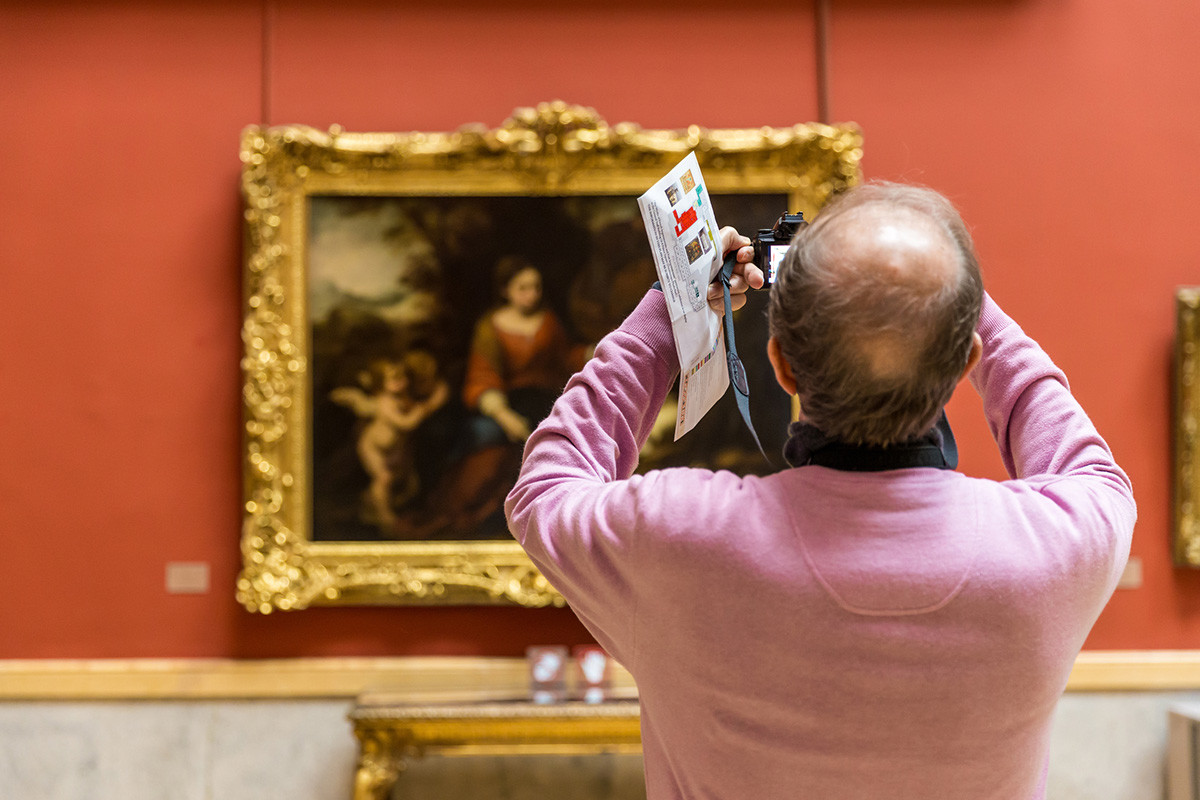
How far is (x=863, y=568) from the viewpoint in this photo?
3.08ft

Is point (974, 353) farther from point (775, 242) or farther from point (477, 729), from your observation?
point (477, 729)

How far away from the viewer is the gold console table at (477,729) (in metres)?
3.49

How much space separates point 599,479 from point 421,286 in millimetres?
2898

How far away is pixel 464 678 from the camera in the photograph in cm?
387

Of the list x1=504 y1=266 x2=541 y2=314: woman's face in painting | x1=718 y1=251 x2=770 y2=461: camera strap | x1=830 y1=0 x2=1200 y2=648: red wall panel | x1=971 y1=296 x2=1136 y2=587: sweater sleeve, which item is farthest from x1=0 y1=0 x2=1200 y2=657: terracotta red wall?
x1=971 y1=296 x2=1136 y2=587: sweater sleeve

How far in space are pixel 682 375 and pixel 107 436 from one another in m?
3.56

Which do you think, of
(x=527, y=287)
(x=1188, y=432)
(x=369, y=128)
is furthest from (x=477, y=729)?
(x=1188, y=432)

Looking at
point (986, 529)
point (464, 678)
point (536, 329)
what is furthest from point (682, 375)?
point (464, 678)

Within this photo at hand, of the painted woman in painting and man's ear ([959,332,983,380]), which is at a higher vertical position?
the painted woman in painting

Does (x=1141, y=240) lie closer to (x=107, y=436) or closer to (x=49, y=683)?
(x=107, y=436)

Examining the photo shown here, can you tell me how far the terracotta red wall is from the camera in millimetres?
3934

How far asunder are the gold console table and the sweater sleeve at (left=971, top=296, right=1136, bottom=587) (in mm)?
2549

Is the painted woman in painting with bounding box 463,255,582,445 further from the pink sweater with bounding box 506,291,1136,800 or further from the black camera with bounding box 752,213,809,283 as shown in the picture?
the pink sweater with bounding box 506,291,1136,800

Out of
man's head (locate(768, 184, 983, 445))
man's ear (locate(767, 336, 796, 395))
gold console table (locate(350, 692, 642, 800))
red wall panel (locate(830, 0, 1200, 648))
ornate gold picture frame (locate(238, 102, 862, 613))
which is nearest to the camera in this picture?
man's head (locate(768, 184, 983, 445))
